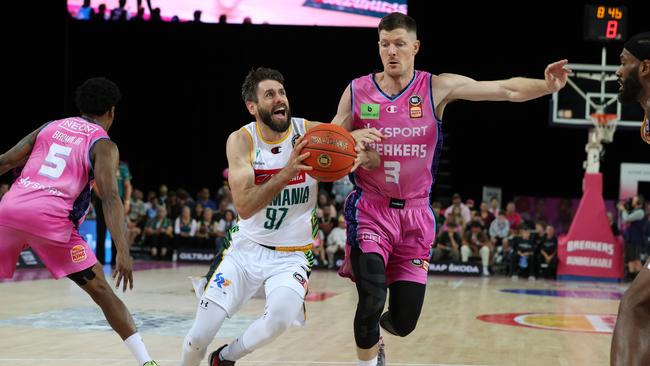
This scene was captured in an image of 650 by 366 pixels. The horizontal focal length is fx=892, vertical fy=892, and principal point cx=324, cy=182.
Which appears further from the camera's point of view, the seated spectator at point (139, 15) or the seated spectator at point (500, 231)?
the seated spectator at point (139, 15)

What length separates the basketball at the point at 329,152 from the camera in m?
4.92

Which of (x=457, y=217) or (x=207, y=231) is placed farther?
(x=207, y=231)

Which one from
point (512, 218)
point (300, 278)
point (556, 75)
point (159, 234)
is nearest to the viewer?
point (556, 75)

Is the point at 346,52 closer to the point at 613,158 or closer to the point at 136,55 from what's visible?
the point at 136,55

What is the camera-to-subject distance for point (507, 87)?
546cm

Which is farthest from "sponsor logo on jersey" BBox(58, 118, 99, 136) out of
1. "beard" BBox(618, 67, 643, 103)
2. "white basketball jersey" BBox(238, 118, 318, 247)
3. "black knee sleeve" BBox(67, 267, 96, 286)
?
"beard" BBox(618, 67, 643, 103)

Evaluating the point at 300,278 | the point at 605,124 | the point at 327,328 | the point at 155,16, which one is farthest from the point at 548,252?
the point at 300,278

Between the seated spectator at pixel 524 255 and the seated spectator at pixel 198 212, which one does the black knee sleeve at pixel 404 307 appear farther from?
the seated spectator at pixel 198 212

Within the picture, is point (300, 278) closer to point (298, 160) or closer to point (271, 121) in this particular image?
point (298, 160)

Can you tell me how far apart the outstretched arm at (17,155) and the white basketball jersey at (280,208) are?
1382mm

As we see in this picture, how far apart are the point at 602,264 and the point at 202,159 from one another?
38.8 feet

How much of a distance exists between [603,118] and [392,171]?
12.3 metres

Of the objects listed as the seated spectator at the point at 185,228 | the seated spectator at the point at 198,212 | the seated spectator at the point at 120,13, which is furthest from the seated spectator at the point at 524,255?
the seated spectator at the point at 120,13

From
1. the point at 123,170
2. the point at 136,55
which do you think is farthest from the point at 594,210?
the point at 136,55
